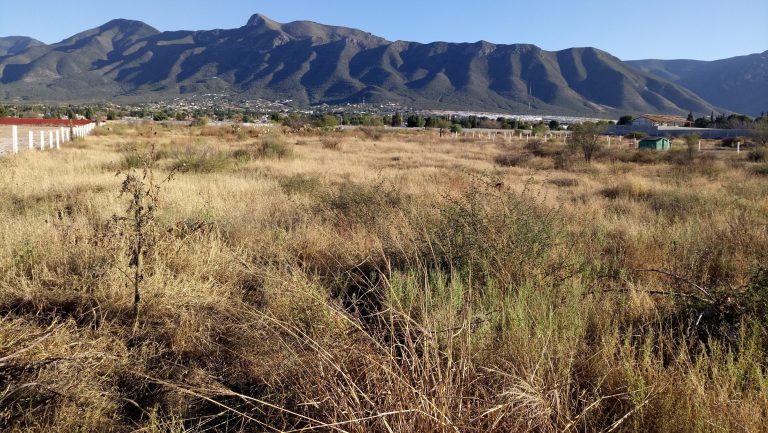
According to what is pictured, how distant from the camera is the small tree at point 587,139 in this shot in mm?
26781

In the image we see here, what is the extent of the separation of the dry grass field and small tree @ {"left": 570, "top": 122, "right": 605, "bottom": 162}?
18842mm

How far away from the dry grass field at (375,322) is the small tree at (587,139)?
61.8ft

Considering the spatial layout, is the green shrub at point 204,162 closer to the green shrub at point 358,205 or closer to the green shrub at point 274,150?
the green shrub at point 274,150

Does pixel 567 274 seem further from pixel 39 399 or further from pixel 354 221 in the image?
pixel 39 399

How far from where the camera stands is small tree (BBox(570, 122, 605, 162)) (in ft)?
87.9

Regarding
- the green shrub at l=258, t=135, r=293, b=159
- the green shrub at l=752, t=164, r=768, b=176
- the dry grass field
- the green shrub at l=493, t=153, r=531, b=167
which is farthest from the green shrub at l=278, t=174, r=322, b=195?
the green shrub at l=752, t=164, r=768, b=176

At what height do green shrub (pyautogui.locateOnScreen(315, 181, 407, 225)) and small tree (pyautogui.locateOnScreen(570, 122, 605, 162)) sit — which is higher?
small tree (pyautogui.locateOnScreen(570, 122, 605, 162))

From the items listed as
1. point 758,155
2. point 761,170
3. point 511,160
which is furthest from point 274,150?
point 758,155

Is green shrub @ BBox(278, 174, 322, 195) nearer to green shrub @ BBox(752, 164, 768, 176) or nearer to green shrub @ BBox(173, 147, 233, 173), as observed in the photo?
green shrub @ BBox(173, 147, 233, 173)

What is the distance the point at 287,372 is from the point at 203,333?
133 cm

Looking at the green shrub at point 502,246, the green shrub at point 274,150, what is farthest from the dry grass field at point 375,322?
the green shrub at point 274,150

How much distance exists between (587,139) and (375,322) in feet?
83.4

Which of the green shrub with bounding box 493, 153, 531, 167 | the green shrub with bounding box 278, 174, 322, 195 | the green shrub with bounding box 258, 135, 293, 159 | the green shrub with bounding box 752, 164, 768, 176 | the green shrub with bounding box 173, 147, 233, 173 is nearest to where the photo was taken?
the green shrub with bounding box 278, 174, 322, 195

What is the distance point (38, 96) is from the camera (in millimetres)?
169750
